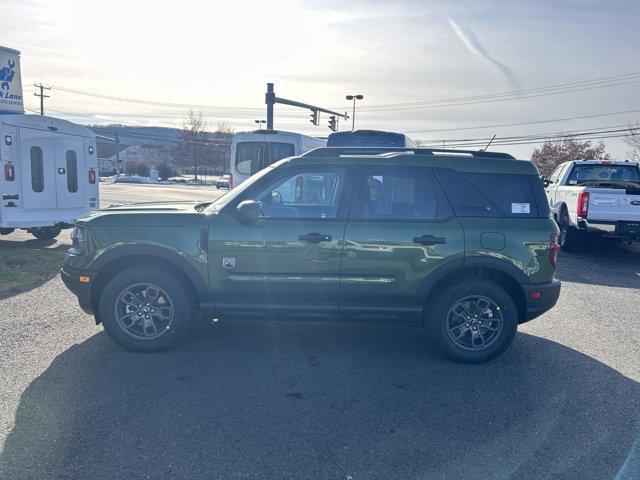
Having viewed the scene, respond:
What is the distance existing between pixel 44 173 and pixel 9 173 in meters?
0.72

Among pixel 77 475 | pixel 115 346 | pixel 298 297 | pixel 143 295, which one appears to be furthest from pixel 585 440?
pixel 115 346

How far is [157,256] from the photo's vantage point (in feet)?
15.4

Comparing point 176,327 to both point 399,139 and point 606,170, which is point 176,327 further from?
point 606,170

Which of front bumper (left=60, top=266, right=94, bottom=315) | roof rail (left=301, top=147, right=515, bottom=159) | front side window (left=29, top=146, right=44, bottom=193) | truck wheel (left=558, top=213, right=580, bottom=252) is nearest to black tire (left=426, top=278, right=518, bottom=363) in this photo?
roof rail (left=301, top=147, right=515, bottom=159)

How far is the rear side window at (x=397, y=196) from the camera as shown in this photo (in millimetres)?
4723

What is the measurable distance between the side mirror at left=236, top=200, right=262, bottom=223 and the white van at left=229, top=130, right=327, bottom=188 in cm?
1004

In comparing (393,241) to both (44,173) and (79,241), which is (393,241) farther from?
(44,173)

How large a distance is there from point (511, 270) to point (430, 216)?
0.91 metres

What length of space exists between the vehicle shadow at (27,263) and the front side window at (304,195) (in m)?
4.21

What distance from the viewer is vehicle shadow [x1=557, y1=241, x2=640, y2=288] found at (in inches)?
348

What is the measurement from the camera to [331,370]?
4543mm

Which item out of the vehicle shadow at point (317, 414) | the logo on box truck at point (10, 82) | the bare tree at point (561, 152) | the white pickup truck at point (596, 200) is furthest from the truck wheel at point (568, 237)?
the bare tree at point (561, 152)

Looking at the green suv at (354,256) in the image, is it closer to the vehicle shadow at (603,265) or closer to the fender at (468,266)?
the fender at (468,266)

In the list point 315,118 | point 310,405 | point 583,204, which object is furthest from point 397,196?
point 315,118
